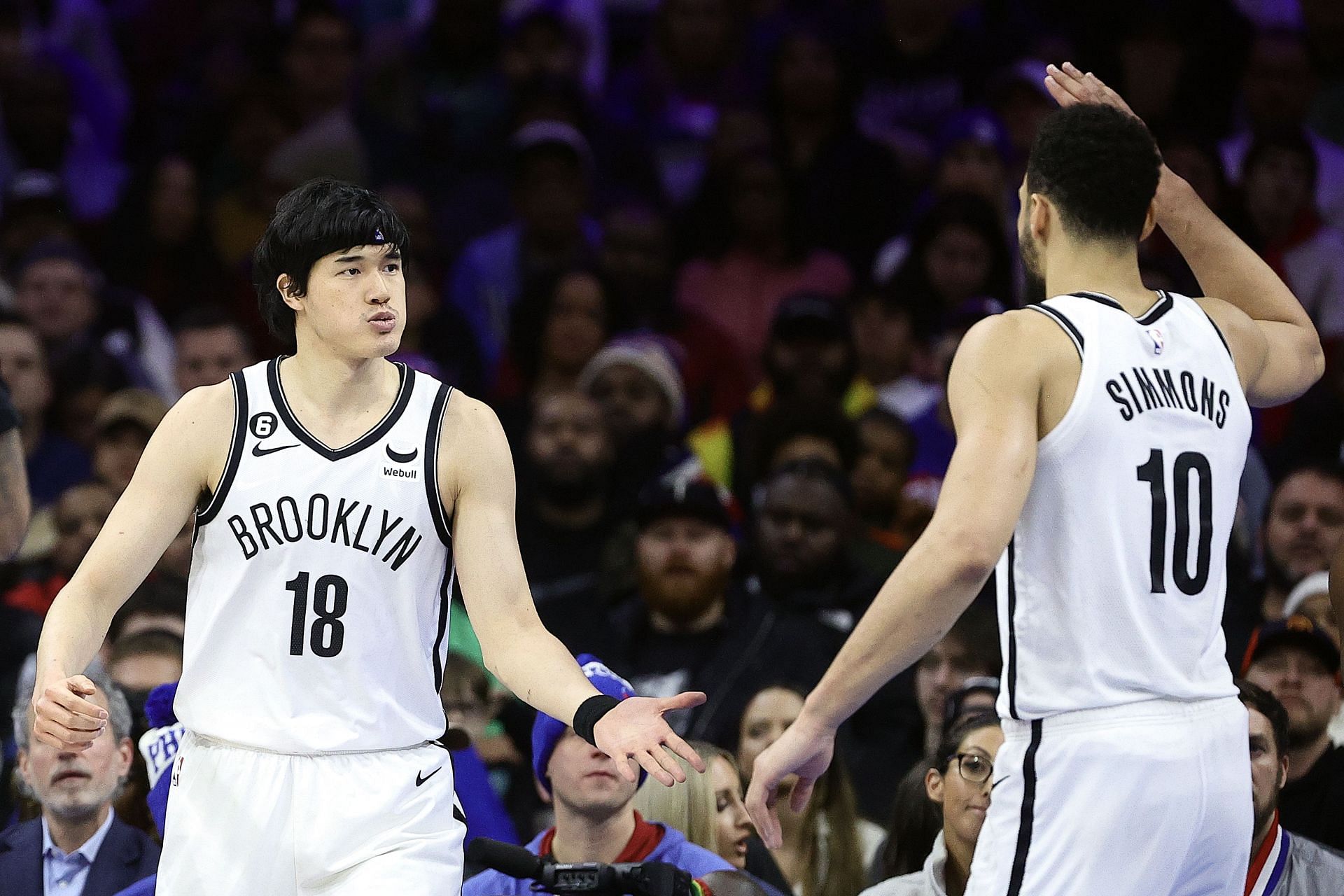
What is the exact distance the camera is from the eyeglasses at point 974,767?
17.2 ft

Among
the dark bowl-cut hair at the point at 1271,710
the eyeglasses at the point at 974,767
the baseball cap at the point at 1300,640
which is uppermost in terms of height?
the baseball cap at the point at 1300,640

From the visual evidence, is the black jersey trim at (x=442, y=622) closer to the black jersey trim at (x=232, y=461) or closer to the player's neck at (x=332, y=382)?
the player's neck at (x=332, y=382)

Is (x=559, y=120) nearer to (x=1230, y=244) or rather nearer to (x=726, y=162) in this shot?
(x=726, y=162)

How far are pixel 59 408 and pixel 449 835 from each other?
5.82m

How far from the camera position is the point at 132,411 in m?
8.55

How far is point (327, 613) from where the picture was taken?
409cm

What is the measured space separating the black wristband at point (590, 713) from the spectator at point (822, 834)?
2198 mm

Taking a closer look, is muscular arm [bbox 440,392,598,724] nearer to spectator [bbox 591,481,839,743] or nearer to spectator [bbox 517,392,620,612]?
spectator [bbox 591,481,839,743]

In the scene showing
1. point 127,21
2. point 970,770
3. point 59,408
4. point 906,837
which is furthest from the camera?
point 127,21

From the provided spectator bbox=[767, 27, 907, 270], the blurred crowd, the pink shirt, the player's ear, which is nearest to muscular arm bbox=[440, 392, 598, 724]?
the player's ear

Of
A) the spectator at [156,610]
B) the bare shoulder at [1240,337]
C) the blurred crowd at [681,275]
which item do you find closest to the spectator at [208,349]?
the blurred crowd at [681,275]

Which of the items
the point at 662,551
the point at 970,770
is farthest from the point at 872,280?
the point at 970,770

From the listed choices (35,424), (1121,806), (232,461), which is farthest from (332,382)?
(35,424)

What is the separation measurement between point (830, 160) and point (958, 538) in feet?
21.5
